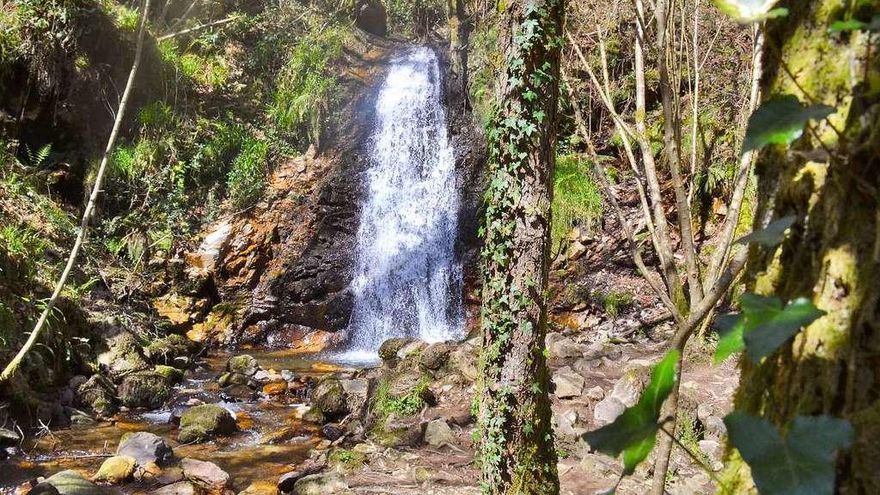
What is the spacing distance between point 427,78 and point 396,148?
1.86 m

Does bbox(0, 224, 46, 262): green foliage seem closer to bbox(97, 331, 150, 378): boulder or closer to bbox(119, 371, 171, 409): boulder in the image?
bbox(97, 331, 150, 378): boulder

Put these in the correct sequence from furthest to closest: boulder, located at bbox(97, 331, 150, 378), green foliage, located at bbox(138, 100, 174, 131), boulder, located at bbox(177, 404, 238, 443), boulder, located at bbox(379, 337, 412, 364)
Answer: green foliage, located at bbox(138, 100, 174, 131), boulder, located at bbox(379, 337, 412, 364), boulder, located at bbox(97, 331, 150, 378), boulder, located at bbox(177, 404, 238, 443)

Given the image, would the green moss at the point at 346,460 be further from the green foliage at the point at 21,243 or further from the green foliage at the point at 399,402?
the green foliage at the point at 21,243

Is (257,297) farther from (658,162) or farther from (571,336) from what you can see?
(658,162)

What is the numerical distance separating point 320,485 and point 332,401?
1949 mm

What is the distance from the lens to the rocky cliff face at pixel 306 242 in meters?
10.1

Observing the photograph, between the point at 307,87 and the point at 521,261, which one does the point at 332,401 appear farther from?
the point at 307,87

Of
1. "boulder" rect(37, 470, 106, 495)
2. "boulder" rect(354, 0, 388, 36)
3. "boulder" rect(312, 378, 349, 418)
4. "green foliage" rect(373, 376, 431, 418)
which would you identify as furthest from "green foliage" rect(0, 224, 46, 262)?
"boulder" rect(354, 0, 388, 36)

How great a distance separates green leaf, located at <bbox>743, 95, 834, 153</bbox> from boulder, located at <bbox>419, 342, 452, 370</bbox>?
591cm

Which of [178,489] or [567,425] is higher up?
[567,425]

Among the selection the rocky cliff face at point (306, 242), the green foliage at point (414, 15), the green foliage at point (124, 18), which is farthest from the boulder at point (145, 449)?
the green foliage at point (414, 15)

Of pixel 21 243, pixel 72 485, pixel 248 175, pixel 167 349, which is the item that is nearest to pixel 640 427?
pixel 72 485

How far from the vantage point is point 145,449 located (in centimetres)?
490

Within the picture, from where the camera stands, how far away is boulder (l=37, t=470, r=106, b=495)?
3.88 metres
